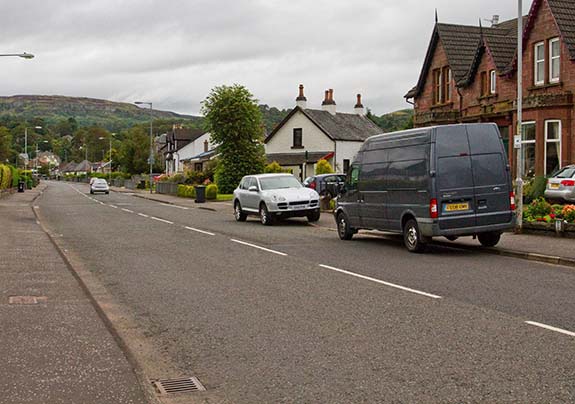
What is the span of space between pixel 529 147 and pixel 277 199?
11.8 metres

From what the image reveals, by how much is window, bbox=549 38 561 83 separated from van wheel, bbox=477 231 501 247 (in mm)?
15050


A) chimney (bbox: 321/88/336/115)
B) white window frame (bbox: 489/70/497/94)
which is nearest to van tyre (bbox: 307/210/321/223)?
white window frame (bbox: 489/70/497/94)

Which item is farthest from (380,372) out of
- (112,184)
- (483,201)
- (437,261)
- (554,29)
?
(112,184)

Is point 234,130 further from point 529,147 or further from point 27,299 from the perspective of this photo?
point 27,299

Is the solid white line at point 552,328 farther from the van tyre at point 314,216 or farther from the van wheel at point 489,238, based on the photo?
the van tyre at point 314,216

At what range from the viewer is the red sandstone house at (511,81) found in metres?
28.0

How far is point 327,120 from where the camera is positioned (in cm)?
6500

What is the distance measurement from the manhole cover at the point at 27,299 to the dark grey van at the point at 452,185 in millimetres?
7935

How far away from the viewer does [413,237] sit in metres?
15.3

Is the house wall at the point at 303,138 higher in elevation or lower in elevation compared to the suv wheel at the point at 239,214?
higher

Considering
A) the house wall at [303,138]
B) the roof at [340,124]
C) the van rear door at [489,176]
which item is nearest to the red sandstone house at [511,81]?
the van rear door at [489,176]

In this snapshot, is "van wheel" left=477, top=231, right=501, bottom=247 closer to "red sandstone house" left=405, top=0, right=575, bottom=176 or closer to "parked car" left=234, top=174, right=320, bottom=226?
"parked car" left=234, top=174, right=320, bottom=226

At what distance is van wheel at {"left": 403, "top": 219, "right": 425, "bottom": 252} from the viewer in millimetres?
15094

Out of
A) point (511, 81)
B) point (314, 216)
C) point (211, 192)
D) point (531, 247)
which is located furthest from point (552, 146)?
point (211, 192)
